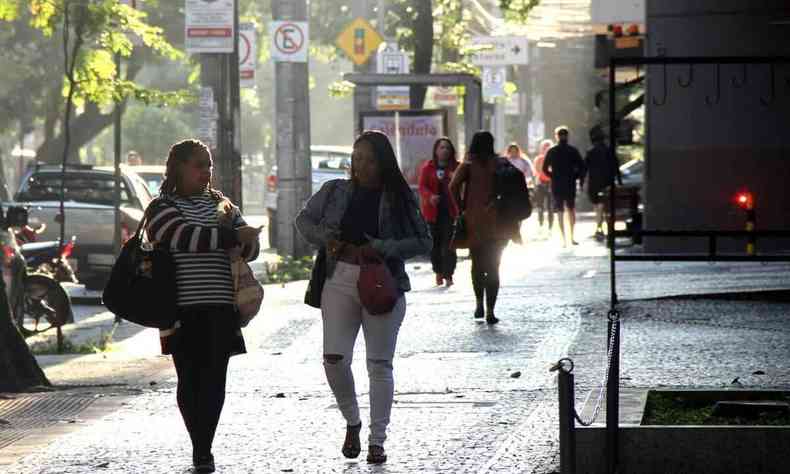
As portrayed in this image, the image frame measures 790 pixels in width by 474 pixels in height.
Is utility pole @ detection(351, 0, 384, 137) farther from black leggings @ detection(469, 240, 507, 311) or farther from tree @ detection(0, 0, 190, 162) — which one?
black leggings @ detection(469, 240, 507, 311)

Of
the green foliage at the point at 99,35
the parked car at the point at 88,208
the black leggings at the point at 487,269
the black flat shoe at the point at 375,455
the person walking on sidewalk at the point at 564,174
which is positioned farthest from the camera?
the person walking on sidewalk at the point at 564,174

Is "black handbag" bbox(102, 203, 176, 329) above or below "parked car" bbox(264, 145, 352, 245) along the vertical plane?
above

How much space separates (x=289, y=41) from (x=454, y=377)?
13450 mm

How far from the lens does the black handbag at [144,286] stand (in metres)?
8.73

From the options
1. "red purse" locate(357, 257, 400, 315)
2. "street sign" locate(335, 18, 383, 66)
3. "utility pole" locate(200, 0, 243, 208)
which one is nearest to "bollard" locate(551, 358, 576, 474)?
"red purse" locate(357, 257, 400, 315)

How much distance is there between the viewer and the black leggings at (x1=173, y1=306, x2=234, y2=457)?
8.82 metres

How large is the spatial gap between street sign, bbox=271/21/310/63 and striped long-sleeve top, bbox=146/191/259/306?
1647 centimetres

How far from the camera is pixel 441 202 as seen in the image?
67.7ft

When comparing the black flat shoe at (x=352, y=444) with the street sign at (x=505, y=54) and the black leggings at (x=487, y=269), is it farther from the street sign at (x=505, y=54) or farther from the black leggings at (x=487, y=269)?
the street sign at (x=505, y=54)

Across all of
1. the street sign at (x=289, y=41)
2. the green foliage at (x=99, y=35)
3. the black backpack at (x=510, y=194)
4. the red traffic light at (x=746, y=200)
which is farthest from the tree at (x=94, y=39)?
the street sign at (x=289, y=41)

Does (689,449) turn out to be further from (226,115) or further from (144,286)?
(226,115)

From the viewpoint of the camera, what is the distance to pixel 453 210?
20688 mm

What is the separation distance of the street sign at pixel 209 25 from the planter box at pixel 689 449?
11478mm

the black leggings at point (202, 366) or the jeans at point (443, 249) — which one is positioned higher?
the black leggings at point (202, 366)
